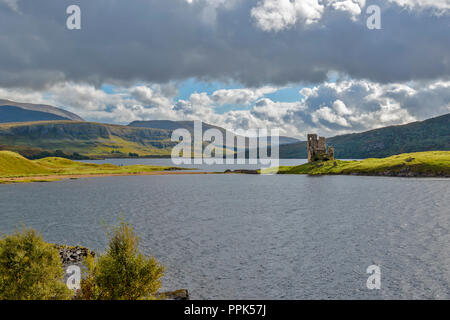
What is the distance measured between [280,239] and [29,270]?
3825 cm

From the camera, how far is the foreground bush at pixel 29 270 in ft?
72.0

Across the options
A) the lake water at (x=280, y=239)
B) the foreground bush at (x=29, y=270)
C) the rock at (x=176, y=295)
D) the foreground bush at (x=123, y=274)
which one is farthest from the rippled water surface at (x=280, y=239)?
the foreground bush at (x=29, y=270)

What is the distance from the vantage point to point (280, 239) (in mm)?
52906

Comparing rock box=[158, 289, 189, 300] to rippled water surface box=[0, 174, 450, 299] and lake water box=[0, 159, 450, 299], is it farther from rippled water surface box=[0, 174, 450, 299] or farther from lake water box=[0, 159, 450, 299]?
rippled water surface box=[0, 174, 450, 299]

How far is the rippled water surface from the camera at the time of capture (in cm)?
3321

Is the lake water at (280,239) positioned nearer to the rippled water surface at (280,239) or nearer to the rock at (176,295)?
the rippled water surface at (280,239)

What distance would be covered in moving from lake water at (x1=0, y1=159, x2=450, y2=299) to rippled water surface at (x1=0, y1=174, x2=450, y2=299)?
5.6 inches

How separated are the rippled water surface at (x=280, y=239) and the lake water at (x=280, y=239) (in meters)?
0.14

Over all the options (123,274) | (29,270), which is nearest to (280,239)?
(123,274)

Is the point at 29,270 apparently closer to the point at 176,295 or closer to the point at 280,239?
the point at 176,295

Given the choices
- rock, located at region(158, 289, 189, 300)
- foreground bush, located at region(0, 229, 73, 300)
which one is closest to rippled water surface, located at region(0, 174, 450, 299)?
rock, located at region(158, 289, 189, 300)

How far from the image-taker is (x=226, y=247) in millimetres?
48125
